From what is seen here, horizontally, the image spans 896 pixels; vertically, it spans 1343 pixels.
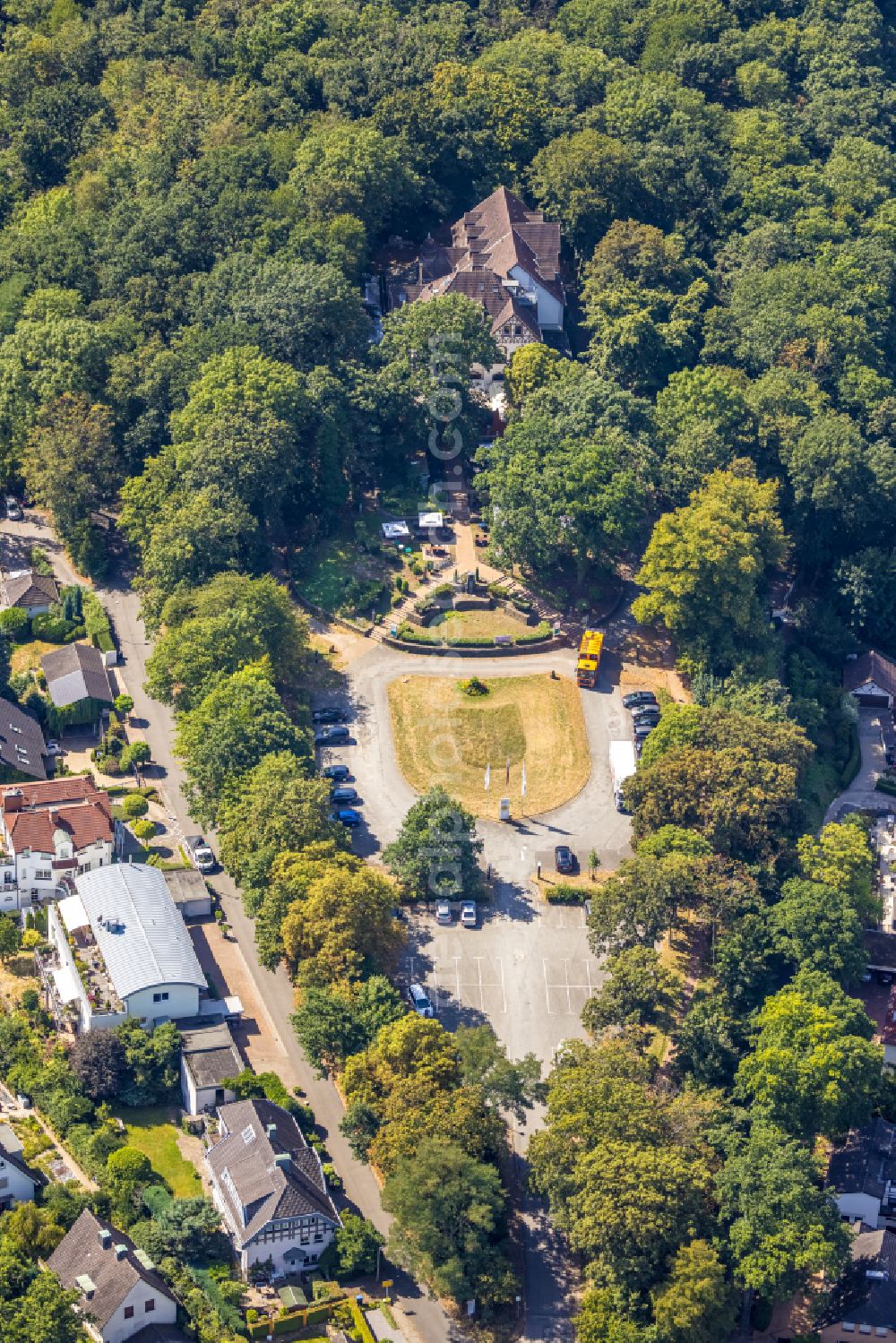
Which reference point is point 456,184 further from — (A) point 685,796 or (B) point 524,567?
(A) point 685,796

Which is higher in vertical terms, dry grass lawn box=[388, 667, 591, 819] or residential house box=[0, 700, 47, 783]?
residential house box=[0, 700, 47, 783]

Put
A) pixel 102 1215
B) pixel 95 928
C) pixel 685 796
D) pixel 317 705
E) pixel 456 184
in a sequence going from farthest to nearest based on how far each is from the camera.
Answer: pixel 456 184 → pixel 317 705 → pixel 685 796 → pixel 95 928 → pixel 102 1215

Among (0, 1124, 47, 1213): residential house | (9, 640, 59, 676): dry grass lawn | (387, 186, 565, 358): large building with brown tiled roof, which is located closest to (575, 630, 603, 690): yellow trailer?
(387, 186, 565, 358): large building with brown tiled roof

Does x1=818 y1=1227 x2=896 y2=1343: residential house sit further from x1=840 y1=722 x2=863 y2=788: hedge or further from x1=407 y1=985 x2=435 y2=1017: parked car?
x1=840 y1=722 x2=863 y2=788: hedge

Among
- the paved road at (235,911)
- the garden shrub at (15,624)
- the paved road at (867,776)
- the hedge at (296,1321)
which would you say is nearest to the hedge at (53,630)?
the garden shrub at (15,624)

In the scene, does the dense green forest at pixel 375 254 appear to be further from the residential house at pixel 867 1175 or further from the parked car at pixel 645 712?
the residential house at pixel 867 1175

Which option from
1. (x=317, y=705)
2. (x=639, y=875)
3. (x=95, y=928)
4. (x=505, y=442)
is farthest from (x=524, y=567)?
(x=95, y=928)
